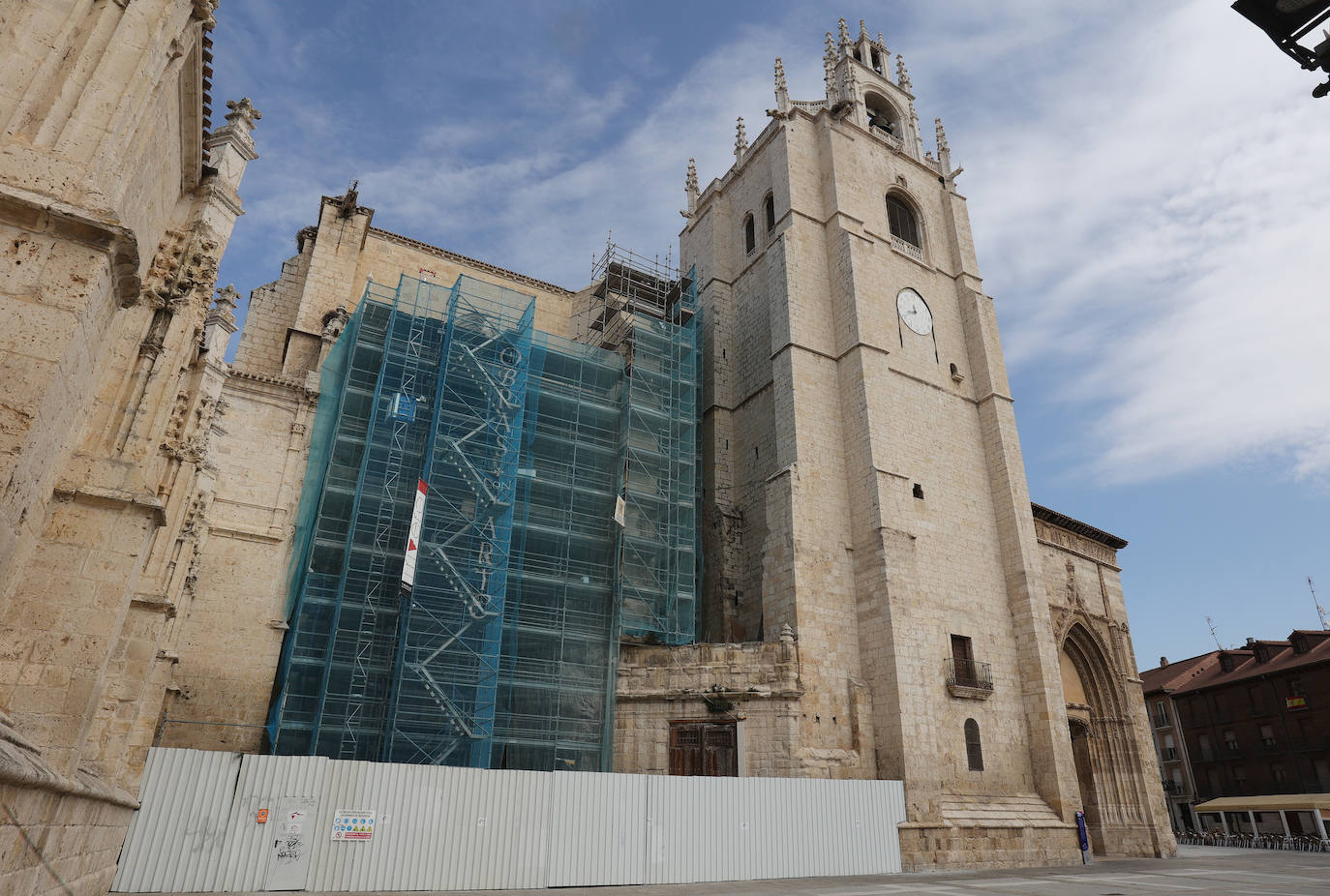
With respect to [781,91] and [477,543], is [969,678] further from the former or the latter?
[781,91]

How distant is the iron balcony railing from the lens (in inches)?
690

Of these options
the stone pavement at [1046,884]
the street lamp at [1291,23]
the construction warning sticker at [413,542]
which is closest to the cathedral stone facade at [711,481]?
the stone pavement at [1046,884]

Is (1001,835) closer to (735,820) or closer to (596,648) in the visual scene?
(735,820)

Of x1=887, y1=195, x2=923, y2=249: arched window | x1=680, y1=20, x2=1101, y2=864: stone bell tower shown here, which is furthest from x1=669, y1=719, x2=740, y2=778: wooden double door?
x1=887, y1=195, x2=923, y2=249: arched window

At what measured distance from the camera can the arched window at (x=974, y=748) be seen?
1712cm

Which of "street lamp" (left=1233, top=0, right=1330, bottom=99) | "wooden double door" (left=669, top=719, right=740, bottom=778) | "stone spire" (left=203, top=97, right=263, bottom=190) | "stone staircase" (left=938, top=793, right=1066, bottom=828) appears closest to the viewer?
"street lamp" (left=1233, top=0, right=1330, bottom=99)

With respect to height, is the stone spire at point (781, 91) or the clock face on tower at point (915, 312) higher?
the stone spire at point (781, 91)

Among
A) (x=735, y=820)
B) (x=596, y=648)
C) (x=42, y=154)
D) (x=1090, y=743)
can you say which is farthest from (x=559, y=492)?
(x=1090, y=743)

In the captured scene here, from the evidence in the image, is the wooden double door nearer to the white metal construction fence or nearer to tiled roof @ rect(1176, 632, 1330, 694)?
the white metal construction fence

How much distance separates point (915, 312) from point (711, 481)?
26.3 feet

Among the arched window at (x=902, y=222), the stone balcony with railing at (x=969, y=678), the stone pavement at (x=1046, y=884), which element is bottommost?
the stone pavement at (x=1046, y=884)

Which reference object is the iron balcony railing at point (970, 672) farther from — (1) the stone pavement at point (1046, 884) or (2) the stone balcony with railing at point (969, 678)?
(1) the stone pavement at point (1046, 884)

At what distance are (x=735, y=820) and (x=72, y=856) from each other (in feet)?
30.7

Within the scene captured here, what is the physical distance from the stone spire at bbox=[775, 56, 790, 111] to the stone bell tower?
3.8 inches
